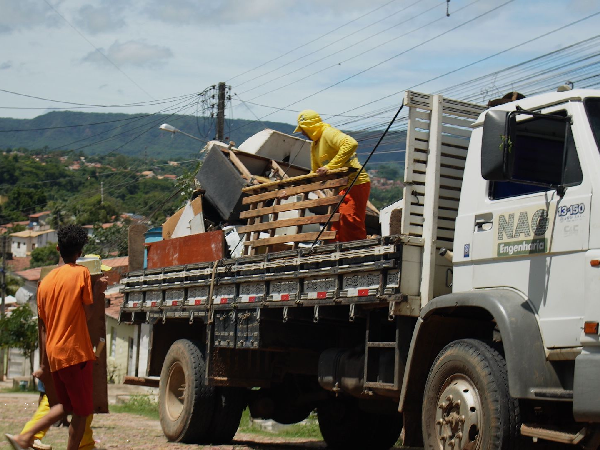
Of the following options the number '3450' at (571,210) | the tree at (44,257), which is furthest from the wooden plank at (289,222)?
the tree at (44,257)

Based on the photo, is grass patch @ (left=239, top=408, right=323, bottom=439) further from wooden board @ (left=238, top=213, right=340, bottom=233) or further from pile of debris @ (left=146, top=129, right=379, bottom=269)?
wooden board @ (left=238, top=213, right=340, bottom=233)

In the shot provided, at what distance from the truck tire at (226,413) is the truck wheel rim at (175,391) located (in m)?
0.54

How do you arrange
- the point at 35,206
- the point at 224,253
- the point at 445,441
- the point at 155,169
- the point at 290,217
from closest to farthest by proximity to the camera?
the point at 445,441 → the point at 290,217 → the point at 224,253 → the point at 35,206 → the point at 155,169

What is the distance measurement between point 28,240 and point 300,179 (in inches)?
4597

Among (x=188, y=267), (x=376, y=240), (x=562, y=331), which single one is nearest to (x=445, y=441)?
(x=562, y=331)

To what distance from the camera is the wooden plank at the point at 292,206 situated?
307 inches

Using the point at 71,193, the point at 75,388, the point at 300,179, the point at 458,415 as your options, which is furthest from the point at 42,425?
the point at 71,193

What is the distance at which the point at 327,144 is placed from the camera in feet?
28.1

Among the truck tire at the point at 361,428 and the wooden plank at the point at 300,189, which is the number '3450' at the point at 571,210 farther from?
the truck tire at the point at 361,428

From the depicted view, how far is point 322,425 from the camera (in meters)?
9.80


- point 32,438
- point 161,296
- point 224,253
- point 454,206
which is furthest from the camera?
point 161,296

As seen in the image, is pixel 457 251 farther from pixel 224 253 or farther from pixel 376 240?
pixel 224 253

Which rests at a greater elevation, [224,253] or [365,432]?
[224,253]

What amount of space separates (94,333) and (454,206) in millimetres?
2862
